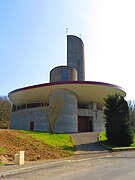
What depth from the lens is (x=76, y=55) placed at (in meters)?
56.2

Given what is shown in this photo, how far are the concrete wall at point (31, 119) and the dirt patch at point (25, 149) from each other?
16.7 meters

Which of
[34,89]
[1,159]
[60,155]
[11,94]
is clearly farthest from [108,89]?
[1,159]

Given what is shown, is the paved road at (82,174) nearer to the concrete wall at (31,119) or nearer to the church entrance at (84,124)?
the concrete wall at (31,119)

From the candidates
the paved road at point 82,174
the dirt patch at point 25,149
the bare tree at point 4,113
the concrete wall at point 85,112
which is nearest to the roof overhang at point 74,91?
the concrete wall at point 85,112

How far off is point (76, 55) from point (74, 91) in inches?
846

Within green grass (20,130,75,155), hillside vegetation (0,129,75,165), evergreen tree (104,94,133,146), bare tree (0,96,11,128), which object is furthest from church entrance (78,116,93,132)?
bare tree (0,96,11,128)

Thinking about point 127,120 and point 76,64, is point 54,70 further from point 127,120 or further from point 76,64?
point 127,120

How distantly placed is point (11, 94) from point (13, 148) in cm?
2662

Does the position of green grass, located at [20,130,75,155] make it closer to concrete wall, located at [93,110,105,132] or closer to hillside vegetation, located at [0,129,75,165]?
hillside vegetation, located at [0,129,75,165]

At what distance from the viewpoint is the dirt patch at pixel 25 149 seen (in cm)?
1427

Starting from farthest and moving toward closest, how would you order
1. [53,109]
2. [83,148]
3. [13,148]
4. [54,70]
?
[54,70] < [53,109] < [83,148] < [13,148]

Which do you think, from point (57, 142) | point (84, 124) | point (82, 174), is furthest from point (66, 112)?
point (82, 174)

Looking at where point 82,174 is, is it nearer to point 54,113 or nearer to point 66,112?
point 54,113

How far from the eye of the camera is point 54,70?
151 feet
